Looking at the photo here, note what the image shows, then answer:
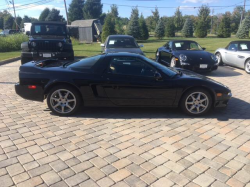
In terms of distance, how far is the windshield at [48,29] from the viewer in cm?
1072

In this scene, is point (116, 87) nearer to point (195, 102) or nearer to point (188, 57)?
point (195, 102)

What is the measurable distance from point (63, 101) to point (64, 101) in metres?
0.02

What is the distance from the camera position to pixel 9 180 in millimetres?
2664

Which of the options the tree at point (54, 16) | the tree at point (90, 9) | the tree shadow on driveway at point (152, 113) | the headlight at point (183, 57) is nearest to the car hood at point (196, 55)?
the headlight at point (183, 57)

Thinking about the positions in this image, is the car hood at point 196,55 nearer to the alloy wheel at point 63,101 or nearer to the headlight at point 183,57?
the headlight at point 183,57

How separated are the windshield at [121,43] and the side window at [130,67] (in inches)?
217

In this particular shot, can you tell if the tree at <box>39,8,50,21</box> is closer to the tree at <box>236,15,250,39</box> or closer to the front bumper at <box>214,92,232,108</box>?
the tree at <box>236,15,250,39</box>

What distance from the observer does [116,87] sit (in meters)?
4.56

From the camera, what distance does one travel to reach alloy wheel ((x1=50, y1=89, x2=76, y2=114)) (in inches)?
180

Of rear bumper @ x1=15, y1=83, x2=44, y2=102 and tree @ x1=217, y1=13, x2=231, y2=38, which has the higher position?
tree @ x1=217, y1=13, x2=231, y2=38

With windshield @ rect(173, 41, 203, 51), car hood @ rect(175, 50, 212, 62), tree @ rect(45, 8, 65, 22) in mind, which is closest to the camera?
→ car hood @ rect(175, 50, 212, 62)

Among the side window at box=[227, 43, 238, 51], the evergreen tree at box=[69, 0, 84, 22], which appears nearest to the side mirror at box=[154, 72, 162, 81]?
the side window at box=[227, 43, 238, 51]

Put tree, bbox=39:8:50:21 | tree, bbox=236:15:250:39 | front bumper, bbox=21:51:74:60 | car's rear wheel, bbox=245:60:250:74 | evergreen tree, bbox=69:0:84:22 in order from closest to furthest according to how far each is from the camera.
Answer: front bumper, bbox=21:51:74:60, car's rear wheel, bbox=245:60:250:74, tree, bbox=236:15:250:39, evergreen tree, bbox=69:0:84:22, tree, bbox=39:8:50:21

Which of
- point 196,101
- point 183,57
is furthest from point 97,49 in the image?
point 196,101
